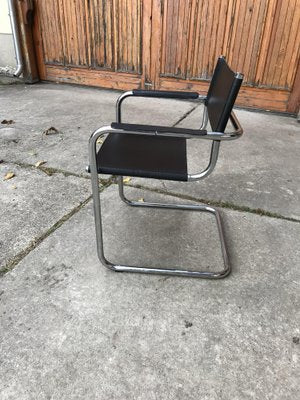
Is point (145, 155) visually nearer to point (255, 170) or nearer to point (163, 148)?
point (163, 148)

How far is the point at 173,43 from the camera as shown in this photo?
146 inches

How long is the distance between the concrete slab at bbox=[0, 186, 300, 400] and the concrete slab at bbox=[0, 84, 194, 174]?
103 centimetres

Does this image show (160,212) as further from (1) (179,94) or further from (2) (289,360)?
(2) (289,360)

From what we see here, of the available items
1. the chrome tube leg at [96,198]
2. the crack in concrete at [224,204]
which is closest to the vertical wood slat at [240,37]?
the crack in concrete at [224,204]

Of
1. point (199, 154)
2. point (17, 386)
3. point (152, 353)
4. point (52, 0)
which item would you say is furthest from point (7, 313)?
point (52, 0)

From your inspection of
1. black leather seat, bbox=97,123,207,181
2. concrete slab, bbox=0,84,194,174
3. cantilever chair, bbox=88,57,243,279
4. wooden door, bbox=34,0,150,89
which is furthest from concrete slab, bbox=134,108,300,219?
wooden door, bbox=34,0,150,89

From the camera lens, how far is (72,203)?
2066mm

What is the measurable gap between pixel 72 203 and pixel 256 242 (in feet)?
3.44

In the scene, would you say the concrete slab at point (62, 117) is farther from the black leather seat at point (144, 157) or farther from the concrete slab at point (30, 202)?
the black leather seat at point (144, 157)

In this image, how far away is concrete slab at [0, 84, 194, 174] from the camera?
2686mm

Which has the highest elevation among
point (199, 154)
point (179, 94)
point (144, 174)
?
point (179, 94)

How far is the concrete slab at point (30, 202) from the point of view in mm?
1764

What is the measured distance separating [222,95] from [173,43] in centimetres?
262

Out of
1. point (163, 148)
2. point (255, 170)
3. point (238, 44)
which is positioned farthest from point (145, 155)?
point (238, 44)
